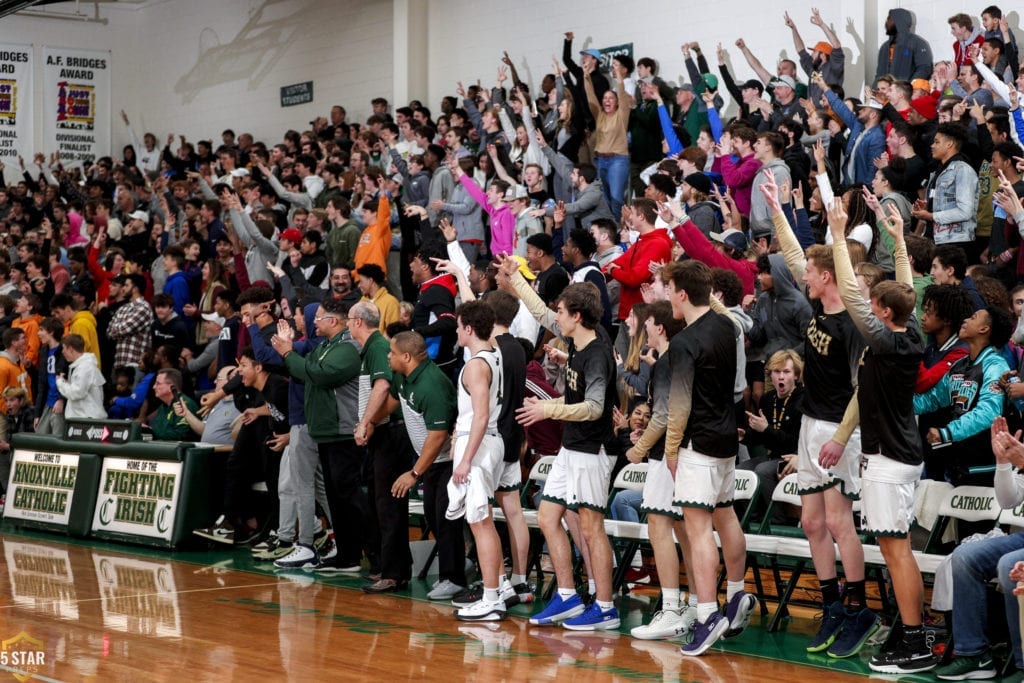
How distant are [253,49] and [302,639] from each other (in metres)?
17.4

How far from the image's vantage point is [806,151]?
11.7 metres

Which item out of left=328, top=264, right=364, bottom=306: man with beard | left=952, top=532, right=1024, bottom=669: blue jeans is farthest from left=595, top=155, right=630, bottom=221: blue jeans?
left=952, top=532, right=1024, bottom=669: blue jeans

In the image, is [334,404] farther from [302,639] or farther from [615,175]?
[615,175]

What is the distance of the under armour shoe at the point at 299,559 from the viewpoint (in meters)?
9.01

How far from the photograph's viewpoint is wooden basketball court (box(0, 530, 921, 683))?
600cm

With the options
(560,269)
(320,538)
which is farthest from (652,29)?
(320,538)

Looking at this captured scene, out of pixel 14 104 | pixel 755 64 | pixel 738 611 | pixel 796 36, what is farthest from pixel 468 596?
pixel 14 104

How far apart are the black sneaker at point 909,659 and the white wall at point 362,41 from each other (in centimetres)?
831

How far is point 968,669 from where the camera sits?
19.1 feet

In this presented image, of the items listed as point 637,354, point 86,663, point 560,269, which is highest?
point 560,269

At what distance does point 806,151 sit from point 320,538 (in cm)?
564

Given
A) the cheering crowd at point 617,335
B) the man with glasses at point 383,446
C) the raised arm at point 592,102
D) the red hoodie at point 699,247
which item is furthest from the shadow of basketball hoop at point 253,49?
the red hoodie at point 699,247

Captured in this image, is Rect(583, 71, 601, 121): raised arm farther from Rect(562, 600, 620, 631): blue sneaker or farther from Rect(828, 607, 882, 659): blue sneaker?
Rect(828, 607, 882, 659): blue sneaker

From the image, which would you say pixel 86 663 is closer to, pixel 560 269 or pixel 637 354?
pixel 637 354
